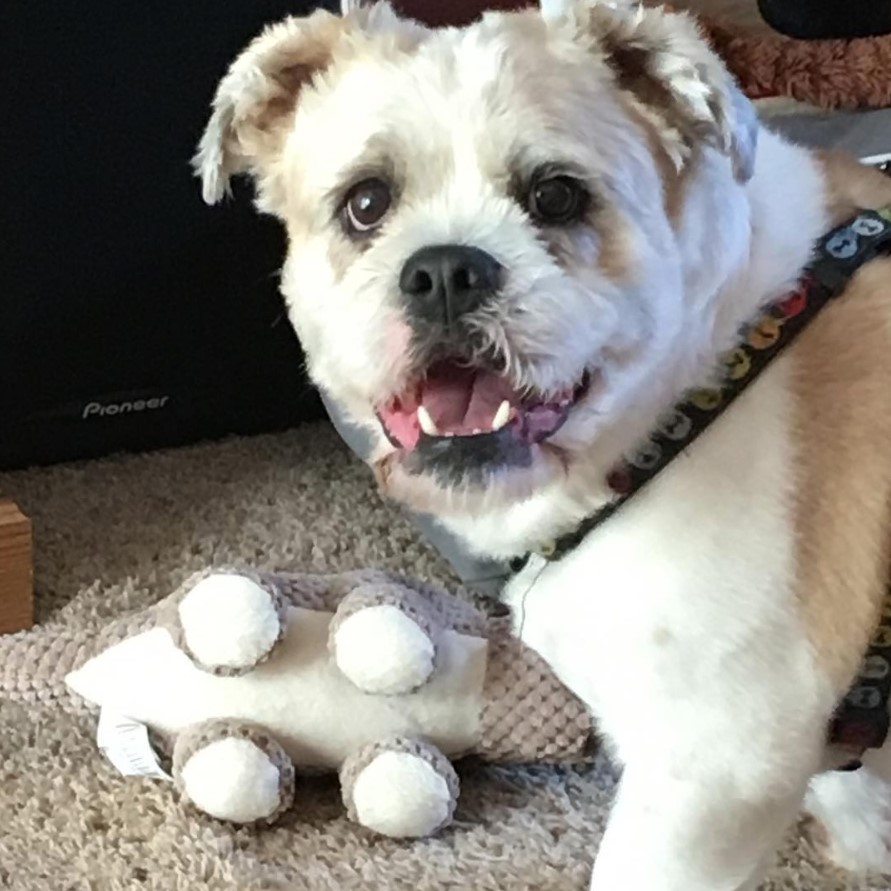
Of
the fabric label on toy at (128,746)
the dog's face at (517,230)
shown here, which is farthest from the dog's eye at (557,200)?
the fabric label on toy at (128,746)

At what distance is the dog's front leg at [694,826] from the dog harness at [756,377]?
63 millimetres

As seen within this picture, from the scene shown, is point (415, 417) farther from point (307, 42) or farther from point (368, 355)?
point (307, 42)

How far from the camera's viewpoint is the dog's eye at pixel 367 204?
1.05 meters

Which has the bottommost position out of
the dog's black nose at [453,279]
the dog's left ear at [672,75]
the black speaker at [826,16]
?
the black speaker at [826,16]

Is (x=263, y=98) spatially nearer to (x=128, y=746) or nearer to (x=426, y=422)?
(x=426, y=422)

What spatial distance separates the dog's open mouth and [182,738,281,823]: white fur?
36 centimetres

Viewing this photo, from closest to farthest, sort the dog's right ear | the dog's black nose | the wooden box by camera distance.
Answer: the dog's black nose, the dog's right ear, the wooden box

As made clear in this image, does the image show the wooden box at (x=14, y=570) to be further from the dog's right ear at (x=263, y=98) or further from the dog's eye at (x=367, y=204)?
the dog's eye at (x=367, y=204)

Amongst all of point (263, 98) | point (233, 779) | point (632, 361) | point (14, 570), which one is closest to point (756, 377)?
point (632, 361)

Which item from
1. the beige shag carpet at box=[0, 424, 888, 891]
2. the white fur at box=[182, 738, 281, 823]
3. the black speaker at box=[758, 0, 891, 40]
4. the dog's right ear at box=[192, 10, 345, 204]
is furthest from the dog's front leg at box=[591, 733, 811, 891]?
the black speaker at box=[758, 0, 891, 40]

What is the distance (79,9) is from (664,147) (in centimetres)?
82

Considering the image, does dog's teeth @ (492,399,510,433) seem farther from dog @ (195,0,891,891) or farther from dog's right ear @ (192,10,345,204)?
dog's right ear @ (192,10,345,204)

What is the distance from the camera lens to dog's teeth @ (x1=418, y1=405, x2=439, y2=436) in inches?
41.2

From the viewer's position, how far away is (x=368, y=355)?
3.37 ft
